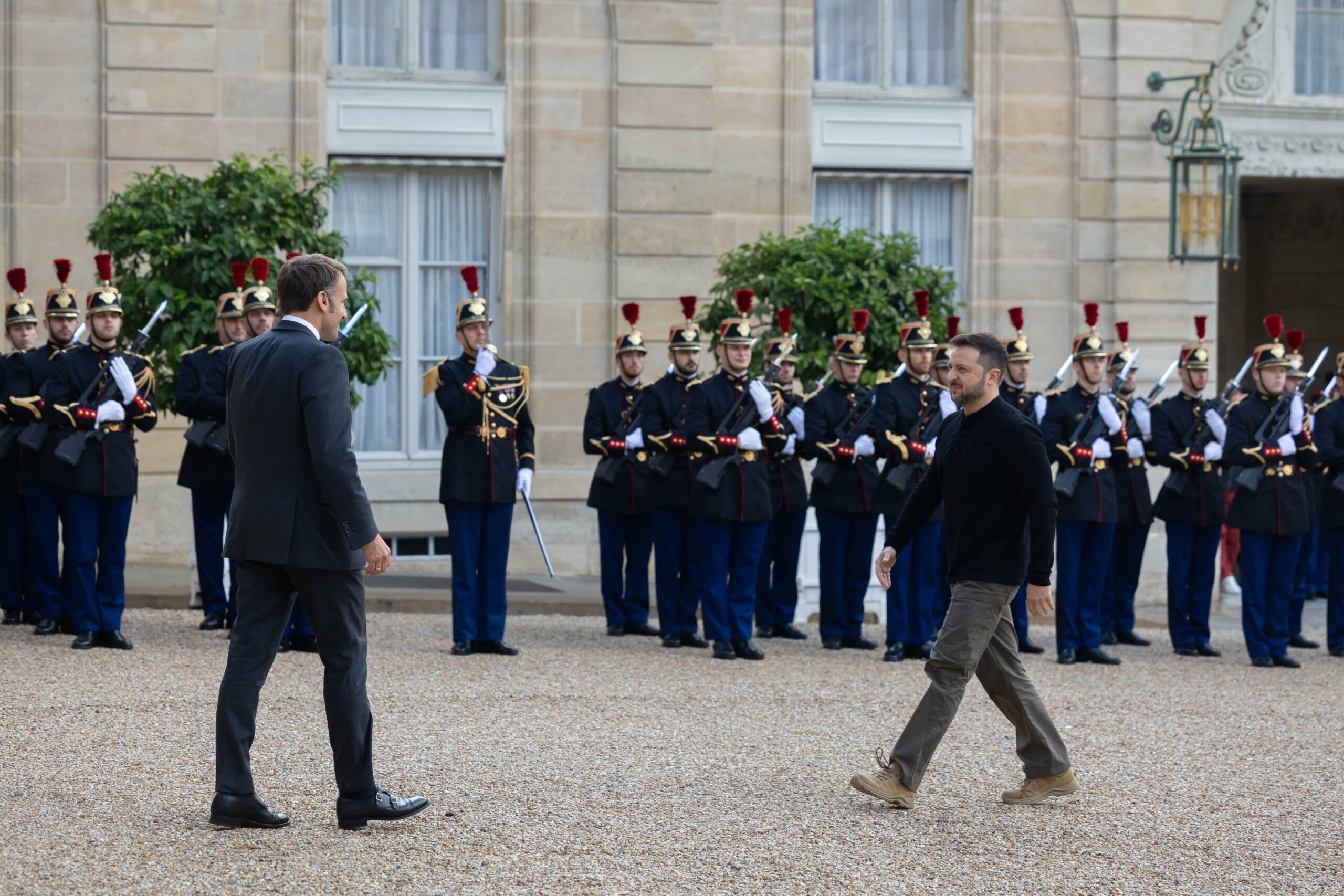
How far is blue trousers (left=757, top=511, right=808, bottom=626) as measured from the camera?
11492 mm

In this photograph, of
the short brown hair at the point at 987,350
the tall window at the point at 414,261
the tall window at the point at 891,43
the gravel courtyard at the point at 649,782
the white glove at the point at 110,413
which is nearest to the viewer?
the gravel courtyard at the point at 649,782

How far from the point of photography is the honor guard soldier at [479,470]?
9906mm

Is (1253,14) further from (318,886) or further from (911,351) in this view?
(318,886)

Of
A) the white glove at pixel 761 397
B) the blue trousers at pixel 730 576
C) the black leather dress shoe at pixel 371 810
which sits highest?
the white glove at pixel 761 397

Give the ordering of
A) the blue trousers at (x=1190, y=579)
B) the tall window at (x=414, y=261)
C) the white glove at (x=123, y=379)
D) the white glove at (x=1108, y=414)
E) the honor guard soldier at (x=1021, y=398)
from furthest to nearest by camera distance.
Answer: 1. the tall window at (x=414, y=261)
2. the blue trousers at (x=1190, y=579)
3. the white glove at (x=1108, y=414)
4. the honor guard soldier at (x=1021, y=398)
5. the white glove at (x=123, y=379)

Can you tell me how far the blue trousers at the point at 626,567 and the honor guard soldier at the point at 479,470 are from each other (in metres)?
1.33

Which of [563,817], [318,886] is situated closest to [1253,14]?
[563,817]

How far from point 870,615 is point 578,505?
3.46 m

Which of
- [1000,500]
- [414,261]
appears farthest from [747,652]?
[414,261]

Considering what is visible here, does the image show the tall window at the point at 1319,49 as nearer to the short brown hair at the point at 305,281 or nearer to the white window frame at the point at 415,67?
the white window frame at the point at 415,67

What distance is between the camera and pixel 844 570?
35.9ft

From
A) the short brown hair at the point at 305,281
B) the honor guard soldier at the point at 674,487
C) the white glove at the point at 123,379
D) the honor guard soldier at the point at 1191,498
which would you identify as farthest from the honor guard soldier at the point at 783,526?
the short brown hair at the point at 305,281

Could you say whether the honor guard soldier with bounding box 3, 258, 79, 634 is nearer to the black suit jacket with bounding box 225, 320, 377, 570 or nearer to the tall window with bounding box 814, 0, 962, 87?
the black suit jacket with bounding box 225, 320, 377, 570

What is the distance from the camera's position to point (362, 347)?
481 inches
